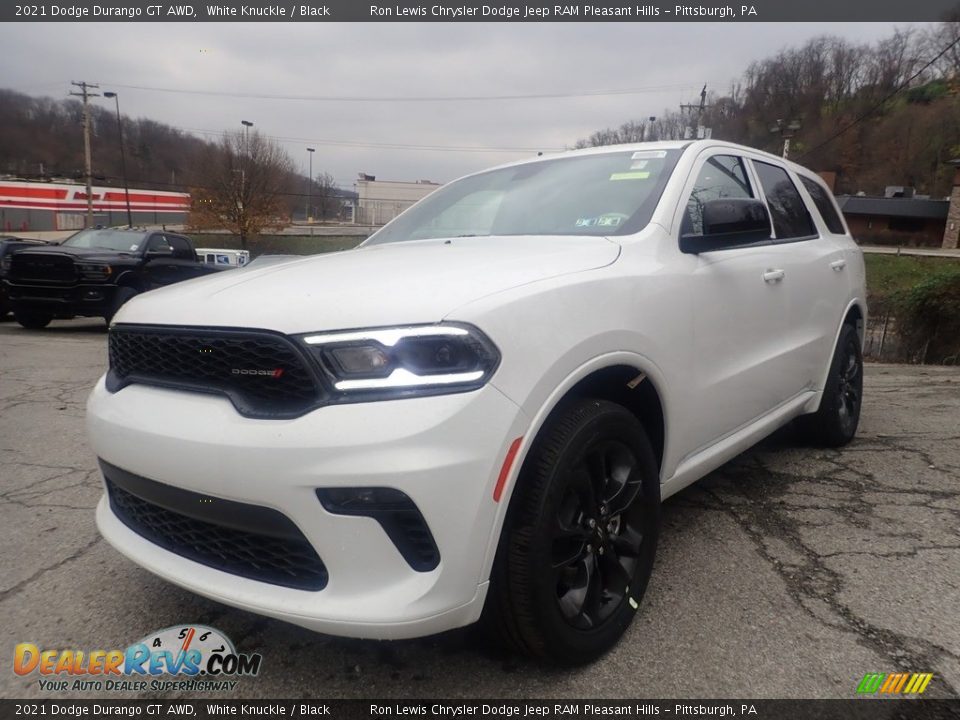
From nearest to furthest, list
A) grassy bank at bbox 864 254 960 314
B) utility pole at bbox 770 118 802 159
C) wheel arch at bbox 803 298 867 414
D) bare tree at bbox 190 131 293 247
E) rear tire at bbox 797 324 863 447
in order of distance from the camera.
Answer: wheel arch at bbox 803 298 867 414
rear tire at bbox 797 324 863 447
grassy bank at bbox 864 254 960 314
utility pole at bbox 770 118 802 159
bare tree at bbox 190 131 293 247

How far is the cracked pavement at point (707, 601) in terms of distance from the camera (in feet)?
6.42

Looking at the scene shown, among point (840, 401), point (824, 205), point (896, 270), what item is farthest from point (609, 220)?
point (896, 270)

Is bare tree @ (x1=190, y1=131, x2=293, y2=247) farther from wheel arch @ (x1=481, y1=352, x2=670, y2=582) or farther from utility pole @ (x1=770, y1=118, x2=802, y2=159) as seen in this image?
wheel arch @ (x1=481, y1=352, x2=670, y2=582)

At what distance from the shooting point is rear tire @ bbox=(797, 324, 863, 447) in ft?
12.9

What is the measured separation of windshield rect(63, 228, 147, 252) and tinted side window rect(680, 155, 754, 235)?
10.8m

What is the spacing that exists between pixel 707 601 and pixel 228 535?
1.67m

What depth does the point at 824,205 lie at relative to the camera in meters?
4.35

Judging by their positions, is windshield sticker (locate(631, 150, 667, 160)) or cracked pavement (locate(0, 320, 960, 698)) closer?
cracked pavement (locate(0, 320, 960, 698))

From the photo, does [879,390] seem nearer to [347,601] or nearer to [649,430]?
[649,430]

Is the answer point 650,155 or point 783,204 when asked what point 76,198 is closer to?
point 783,204

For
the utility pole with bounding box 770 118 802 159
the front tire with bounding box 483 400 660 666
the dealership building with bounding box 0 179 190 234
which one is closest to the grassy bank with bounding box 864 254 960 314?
the utility pole with bounding box 770 118 802 159

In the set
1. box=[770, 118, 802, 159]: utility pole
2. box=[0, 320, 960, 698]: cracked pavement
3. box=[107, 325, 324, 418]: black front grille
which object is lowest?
box=[0, 320, 960, 698]: cracked pavement

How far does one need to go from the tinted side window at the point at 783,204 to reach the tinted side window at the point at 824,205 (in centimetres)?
31

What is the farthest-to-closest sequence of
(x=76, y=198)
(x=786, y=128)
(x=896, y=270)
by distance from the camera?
(x=76, y=198), (x=786, y=128), (x=896, y=270)
